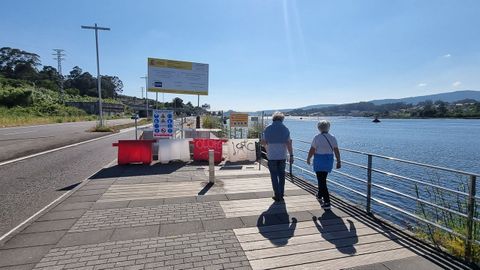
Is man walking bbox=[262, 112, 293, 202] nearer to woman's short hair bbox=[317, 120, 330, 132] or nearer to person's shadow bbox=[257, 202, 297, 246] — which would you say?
person's shadow bbox=[257, 202, 297, 246]

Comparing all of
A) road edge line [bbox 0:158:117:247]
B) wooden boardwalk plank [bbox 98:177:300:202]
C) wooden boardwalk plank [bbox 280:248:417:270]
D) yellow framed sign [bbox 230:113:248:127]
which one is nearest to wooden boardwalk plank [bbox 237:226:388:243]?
wooden boardwalk plank [bbox 280:248:417:270]

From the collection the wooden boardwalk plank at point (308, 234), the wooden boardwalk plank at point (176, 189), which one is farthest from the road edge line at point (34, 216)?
the wooden boardwalk plank at point (308, 234)

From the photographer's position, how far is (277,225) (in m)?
4.58

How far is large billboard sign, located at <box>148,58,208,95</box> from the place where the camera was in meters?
13.0

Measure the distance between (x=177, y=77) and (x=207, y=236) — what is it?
10366 mm

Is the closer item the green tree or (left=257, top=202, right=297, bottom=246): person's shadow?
(left=257, top=202, right=297, bottom=246): person's shadow

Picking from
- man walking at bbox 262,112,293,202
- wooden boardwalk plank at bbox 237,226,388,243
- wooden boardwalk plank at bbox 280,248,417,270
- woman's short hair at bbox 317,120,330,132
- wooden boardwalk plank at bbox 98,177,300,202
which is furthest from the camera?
wooden boardwalk plank at bbox 98,177,300,202

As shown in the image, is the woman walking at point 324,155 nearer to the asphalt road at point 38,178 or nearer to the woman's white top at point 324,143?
the woman's white top at point 324,143

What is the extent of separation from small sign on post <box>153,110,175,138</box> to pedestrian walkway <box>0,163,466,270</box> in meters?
5.03

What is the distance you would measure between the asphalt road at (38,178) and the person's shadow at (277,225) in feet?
12.7

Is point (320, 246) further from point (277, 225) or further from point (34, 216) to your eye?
point (34, 216)

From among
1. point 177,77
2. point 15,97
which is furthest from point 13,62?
point 177,77

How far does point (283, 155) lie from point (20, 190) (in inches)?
240

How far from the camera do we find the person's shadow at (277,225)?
4121mm
